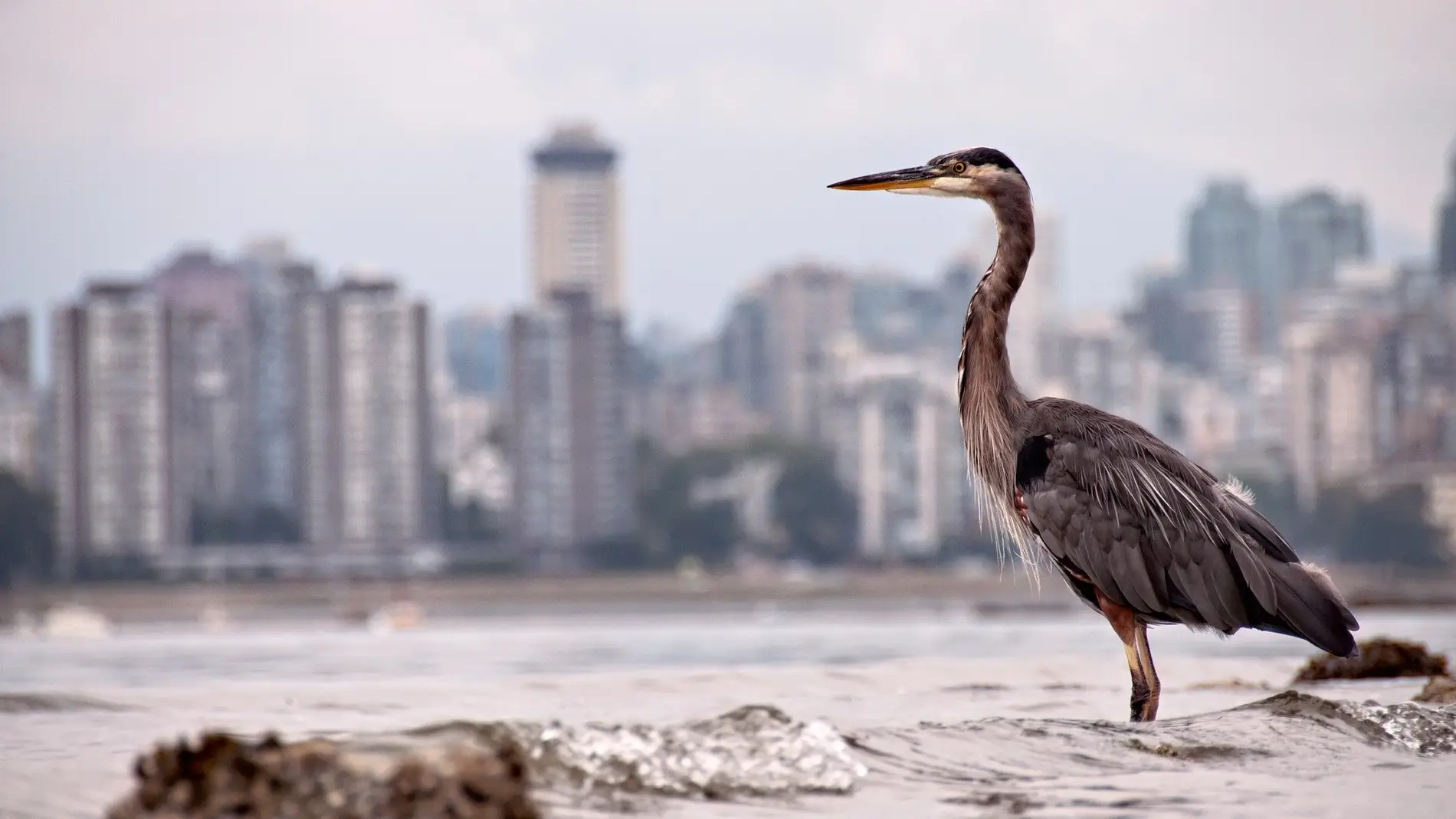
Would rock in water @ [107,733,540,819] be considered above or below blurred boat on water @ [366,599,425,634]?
above

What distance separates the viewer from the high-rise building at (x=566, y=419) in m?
141

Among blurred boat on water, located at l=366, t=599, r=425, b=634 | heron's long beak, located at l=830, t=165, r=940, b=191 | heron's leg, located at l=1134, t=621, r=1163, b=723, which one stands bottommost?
blurred boat on water, located at l=366, t=599, r=425, b=634

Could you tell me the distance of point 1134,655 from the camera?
9.34 metres

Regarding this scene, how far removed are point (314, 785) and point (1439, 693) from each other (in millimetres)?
6545

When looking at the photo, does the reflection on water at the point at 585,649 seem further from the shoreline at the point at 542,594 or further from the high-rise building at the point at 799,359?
the high-rise building at the point at 799,359

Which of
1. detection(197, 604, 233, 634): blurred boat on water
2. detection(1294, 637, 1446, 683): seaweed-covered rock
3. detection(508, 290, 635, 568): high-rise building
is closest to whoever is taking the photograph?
detection(1294, 637, 1446, 683): seaweed-covered rock

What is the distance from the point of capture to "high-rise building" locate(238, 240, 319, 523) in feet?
492

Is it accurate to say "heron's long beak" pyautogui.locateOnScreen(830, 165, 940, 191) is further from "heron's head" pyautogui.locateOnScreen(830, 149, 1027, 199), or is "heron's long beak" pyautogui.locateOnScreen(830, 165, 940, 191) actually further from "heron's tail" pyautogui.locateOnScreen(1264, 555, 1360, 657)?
"heron's tail" pyautogui.locateOnScreen(1264, 555, 1360, 657)

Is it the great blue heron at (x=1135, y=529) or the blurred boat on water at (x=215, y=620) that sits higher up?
the great blue heron at (x=1135, y=529)

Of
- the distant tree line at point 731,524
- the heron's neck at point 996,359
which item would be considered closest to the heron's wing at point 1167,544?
the heron's neck at point 996,359

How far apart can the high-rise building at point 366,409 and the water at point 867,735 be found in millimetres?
126446

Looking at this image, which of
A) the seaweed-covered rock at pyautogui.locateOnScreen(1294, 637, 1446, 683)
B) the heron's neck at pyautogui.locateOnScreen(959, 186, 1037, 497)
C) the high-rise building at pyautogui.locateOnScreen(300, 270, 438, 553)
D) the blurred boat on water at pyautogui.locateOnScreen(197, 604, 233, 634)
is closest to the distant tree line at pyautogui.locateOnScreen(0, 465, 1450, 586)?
the high-rise building at pyautogui.locateOnScreen(300, 270, 438, 553)

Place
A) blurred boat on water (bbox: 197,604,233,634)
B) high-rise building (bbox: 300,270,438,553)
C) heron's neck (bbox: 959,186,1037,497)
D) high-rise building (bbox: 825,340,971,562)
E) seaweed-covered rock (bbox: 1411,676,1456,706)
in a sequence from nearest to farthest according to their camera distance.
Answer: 1. heron's neck (bbox: 959,186,1037,497)
2. seaweed-covered rock (bbox: 1411,676,1456,706)
3. blurred boat on water (bbox: 197,604,233,634)
4. high-rise building (bbox: 300,270,438,553)
5. high-rise building (bbox: 825,340,971,562)

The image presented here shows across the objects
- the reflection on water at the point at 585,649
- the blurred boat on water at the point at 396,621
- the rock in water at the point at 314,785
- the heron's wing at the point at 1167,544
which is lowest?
the blurred boat on water at the point at 396,621
